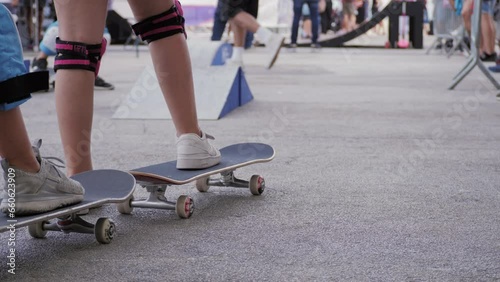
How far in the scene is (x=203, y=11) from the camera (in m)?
18.7

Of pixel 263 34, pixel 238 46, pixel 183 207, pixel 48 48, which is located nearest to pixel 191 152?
pixel 183 207

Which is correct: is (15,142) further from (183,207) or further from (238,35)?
(238,35)

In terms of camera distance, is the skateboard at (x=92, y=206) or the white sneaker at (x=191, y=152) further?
the white sneaker at (x=191, y=152)

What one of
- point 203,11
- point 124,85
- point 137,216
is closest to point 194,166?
point 137,216

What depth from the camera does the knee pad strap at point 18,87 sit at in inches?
79.5

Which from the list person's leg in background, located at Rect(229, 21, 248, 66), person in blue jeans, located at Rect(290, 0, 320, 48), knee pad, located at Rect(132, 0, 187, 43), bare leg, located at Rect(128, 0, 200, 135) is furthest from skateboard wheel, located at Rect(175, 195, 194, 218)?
person in blue jeans, located at Rect(290, 0, 320, 48)

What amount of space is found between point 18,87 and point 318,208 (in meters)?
1.12

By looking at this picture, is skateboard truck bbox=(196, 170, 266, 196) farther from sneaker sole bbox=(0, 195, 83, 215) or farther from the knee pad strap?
the knee pad strap

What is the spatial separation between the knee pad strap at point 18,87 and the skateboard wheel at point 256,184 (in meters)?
1.07

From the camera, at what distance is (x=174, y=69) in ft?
9.02

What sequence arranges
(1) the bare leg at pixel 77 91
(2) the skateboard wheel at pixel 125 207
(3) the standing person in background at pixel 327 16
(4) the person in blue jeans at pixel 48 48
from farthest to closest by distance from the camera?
(3) the standing person in background at pixel 327 16 → (4) the person in blue jeans at pixel 48 48 → (2) the skateboard wheel at pixel 125 207 → (1) the bare leg at pixel 77 91

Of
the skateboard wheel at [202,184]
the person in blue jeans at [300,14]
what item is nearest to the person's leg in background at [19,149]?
the skateboard wheel at [202,184]

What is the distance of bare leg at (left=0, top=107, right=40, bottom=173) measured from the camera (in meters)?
2.09

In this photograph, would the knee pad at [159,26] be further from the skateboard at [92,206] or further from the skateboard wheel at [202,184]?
the skateboard wheel at [202,184]
